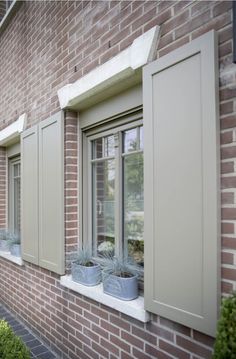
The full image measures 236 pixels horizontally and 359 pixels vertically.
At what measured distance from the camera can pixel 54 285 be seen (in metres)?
3.42

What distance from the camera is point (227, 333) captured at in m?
1.33

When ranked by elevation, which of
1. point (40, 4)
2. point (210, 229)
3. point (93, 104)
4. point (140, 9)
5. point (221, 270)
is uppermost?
point (40, 4)

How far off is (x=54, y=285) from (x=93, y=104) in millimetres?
1913

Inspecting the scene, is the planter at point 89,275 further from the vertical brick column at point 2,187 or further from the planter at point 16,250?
the vertical brick column at point 2,187

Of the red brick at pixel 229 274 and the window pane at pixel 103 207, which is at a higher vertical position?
the window pane at pixel 103 207

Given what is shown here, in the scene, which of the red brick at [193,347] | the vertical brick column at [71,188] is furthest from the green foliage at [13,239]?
the red brick at [193,347]

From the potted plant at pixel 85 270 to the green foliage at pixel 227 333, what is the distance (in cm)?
168

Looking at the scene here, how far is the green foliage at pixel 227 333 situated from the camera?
1304 mm

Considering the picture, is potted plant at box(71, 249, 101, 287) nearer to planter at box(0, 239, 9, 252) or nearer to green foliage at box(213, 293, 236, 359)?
green foliage at box(213, 293, 236, 359)

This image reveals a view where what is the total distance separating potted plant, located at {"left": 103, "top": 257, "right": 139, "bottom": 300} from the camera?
2480 millimetres

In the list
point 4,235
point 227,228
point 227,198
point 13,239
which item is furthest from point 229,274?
point 4,235

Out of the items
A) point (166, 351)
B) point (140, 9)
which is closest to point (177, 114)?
point (140, 9)

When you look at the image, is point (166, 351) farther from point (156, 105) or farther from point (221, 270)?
point (156, 105)

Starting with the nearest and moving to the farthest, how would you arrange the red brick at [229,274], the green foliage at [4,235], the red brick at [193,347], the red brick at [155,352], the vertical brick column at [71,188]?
the red brick at [229,274]
the red brick at [193,347]
the red brick at [155,352]
the vertical brick column at [71,188]
the green foliage at [4,235]
